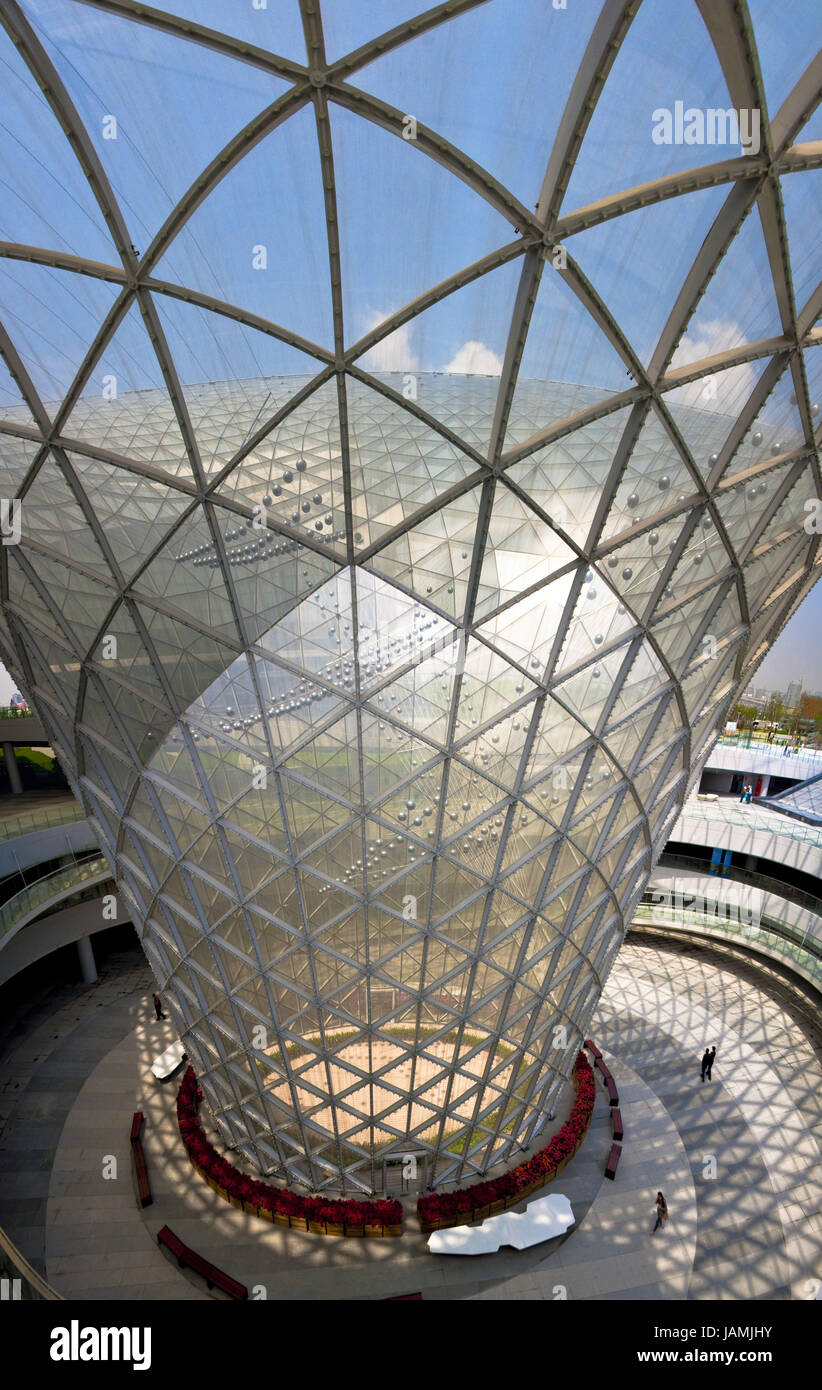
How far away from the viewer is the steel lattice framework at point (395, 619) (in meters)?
10.5

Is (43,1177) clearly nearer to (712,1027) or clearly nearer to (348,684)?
(348,684)

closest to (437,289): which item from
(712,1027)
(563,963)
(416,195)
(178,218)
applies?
(416,195)

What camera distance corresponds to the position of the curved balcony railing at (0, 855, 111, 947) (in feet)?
92.3

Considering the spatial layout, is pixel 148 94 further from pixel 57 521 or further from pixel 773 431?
pixel 773 431

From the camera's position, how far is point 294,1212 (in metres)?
21.1

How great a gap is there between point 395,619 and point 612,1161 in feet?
70.7

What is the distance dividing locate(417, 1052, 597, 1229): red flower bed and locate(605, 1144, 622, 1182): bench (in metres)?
1.22

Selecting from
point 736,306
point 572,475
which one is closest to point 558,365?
point 572,475

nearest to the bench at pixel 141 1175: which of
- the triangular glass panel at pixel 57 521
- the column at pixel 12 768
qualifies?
the triangular glass panel at pixel 57 521

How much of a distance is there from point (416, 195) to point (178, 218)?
357 cm

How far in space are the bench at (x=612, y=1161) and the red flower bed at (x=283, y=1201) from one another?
7.72 m

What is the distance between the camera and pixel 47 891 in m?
31.2

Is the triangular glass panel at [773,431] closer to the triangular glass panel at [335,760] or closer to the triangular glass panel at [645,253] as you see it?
the triangular glass panel at [645,253]

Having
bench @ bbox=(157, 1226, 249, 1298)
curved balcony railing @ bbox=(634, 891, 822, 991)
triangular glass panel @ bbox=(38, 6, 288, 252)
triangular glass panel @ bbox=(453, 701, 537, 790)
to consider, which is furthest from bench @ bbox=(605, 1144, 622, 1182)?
triangular glass panel @ bbox=(38, 6, 288, 252)
